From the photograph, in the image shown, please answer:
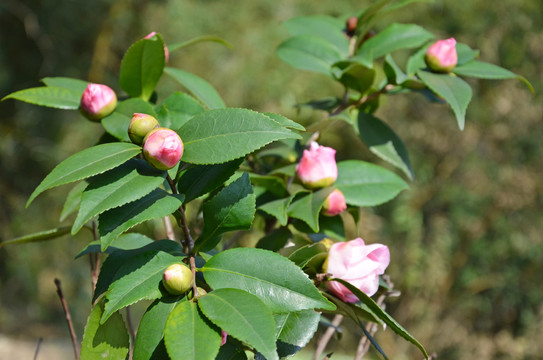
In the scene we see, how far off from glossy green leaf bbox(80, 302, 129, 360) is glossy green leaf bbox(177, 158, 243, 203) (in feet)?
0.35

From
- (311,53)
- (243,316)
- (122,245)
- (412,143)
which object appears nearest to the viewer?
(243,316)

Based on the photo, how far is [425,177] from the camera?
8.16ft

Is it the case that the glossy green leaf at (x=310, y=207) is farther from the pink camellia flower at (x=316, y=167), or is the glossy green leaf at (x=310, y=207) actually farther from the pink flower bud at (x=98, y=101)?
the pink flower bud at (x=98, y=101)

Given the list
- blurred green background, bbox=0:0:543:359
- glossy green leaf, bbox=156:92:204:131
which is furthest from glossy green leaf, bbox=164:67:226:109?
blurred green background, bbox=0:0:543:359

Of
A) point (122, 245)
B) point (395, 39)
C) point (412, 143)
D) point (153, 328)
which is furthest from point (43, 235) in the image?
point (412, 143)

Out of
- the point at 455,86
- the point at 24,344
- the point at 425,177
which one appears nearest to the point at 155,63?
the point at 455,86

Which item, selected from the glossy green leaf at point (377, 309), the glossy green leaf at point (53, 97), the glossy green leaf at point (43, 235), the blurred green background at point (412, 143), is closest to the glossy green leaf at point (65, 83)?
the glossy green leaf at point (53, 97)

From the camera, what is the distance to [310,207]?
0.54 meters

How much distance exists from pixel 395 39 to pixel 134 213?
16.8 inches

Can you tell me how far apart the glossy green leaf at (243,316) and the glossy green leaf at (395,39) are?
15.1 inches

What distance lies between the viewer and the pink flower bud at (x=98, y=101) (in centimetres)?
55

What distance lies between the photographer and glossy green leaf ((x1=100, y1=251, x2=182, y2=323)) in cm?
38

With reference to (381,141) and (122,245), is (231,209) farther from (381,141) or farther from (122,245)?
(381,141)

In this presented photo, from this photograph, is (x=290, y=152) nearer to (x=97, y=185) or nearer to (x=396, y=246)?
(x=97, y=185)
